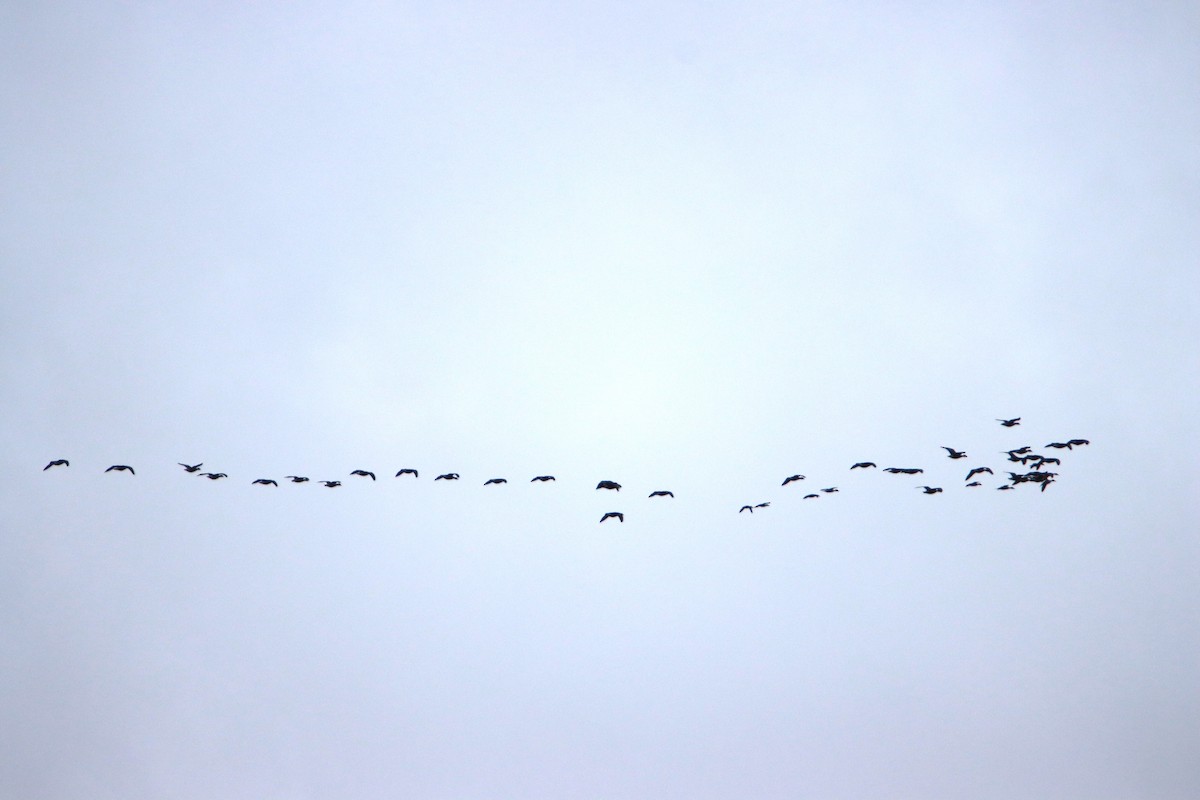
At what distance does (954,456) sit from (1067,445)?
10.6 meters

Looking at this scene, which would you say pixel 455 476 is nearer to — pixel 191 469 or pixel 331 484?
pixel 331 484

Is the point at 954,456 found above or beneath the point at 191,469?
beneath

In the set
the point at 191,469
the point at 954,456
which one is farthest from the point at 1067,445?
the point at 191,469

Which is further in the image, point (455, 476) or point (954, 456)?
point (455, 476)

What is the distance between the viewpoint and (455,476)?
238ft

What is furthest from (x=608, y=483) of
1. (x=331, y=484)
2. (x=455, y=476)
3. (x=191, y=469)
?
(x=191, y=469)

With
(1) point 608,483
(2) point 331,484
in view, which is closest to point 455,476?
(2) point 331,484

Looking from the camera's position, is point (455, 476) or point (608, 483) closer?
point (608, 483)

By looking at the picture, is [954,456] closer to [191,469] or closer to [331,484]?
[331,484]

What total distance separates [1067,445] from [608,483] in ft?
106

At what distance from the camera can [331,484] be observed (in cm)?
7012

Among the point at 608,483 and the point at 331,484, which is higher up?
the point at 331,484

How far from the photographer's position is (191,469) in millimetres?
67562

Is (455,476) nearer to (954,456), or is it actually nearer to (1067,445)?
(954,456)
